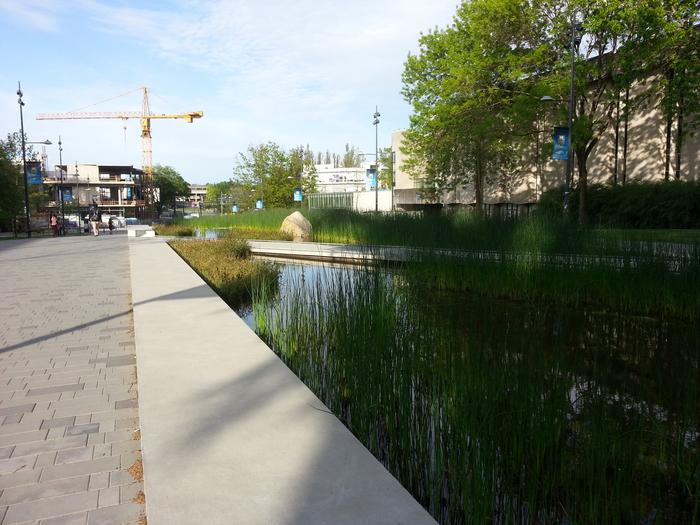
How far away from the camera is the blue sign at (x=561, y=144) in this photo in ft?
61.9

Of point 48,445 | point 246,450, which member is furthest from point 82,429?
point 246,450

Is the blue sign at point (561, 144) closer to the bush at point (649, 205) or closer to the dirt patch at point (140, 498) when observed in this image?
the bush at point (649, 205)

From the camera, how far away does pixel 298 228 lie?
1900 cm

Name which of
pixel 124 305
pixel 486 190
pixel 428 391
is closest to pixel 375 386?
pixel 428 391

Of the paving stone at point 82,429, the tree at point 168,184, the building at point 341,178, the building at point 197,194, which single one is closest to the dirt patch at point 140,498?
the paving stone at point 82,429

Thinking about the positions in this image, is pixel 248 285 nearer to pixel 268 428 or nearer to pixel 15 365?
pixel 15 365

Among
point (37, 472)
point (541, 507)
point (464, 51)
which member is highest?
point (464, 51)

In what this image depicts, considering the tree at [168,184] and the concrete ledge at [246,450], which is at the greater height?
the tree at [168,184]

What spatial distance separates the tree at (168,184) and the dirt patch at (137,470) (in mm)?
85790

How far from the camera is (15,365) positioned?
4.23 m

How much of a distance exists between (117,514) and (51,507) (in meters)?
0.30

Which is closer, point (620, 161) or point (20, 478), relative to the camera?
point (20, 478)

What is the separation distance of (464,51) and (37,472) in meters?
23.5

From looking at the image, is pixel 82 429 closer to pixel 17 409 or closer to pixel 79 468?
pixel 79 468
